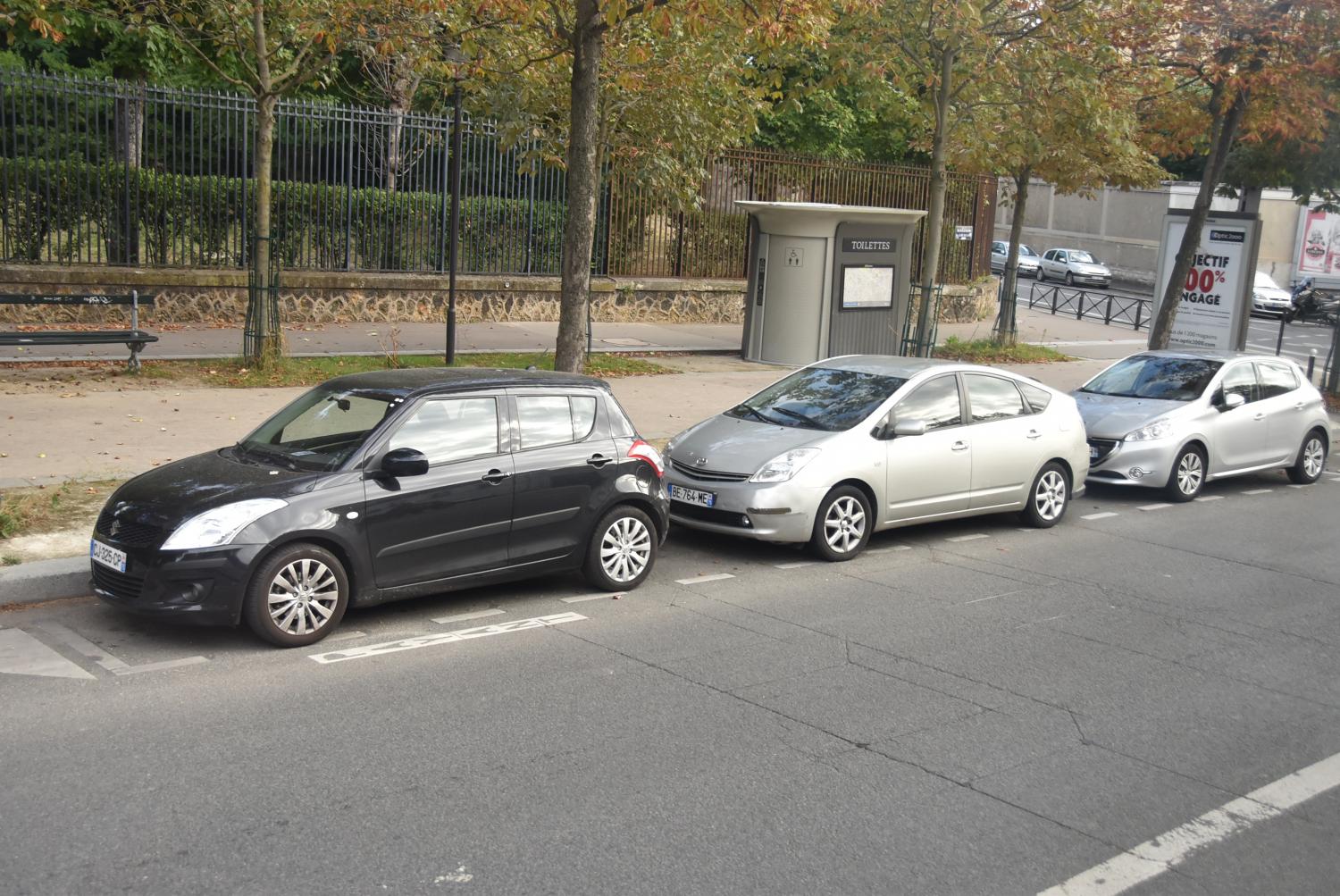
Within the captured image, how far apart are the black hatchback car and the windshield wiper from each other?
73.0 inches

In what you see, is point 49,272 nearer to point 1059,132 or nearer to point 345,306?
point 345,306

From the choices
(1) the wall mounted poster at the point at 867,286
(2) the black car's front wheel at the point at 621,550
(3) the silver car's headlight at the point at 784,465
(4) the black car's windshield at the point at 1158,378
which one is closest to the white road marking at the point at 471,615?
(2) the black car's front wheel at the point at 621,550

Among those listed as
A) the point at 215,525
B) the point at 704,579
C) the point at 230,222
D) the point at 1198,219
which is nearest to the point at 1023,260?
the point at 1198,219

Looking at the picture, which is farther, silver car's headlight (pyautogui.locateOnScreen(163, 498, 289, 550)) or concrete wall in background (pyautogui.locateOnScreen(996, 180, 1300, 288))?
concrete wall in background (pyautogui.locateOnScreen(996, 180, 1300, 288))

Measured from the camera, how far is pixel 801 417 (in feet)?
34.0

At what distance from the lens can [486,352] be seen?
18141 millimetres

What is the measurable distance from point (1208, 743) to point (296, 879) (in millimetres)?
4344

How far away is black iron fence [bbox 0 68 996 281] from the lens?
1817cm

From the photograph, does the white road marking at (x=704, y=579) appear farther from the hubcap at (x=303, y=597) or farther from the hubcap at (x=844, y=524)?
the hubcap at (x=303, y=597)

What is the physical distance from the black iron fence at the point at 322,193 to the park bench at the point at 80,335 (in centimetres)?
347

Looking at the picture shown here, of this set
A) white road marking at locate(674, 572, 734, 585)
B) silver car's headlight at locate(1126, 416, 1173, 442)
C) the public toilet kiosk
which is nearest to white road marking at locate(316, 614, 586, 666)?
white road marking at locate(674, 572, 734, 585)

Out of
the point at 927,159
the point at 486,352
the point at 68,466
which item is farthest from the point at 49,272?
the point at 927,159

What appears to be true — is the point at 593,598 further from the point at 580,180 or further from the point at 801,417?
the point at 580,180

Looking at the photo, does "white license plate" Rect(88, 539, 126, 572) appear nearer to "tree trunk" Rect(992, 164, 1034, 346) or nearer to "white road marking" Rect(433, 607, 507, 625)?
"white road marking" Rect(433, 607, 507, 625)
